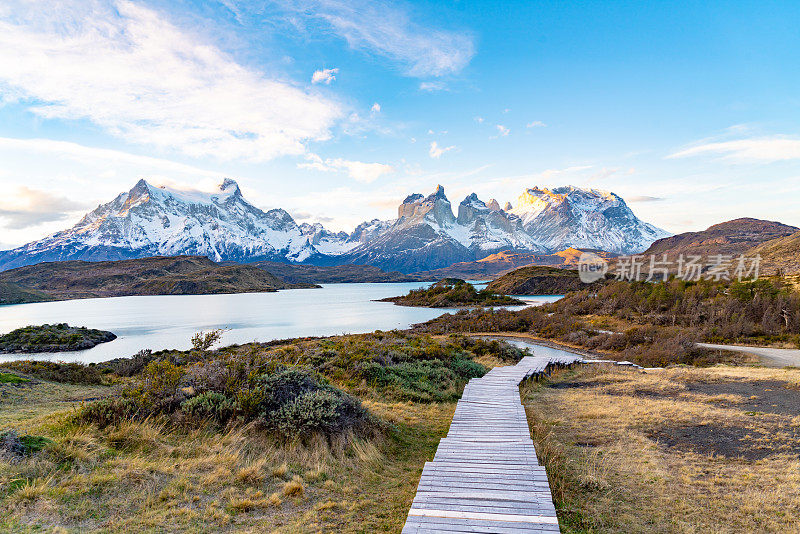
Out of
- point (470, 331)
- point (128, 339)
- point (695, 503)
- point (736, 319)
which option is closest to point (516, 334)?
point (470, 331)

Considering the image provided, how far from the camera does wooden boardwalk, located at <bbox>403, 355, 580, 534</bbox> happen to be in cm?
529

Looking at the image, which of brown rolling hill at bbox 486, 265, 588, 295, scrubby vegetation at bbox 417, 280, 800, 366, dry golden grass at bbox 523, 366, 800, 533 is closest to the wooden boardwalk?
dry golden grass at bbox 523, 366, 800, 533

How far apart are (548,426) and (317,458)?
678 cm

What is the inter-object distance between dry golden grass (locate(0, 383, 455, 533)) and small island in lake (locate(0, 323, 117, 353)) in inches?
1726

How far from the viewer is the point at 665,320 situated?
133 feet

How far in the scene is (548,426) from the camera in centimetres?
1152

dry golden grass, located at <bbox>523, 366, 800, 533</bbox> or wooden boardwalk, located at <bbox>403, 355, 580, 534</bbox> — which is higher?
wooden boardwalk, located at <bbox>403, 355, 580, 534</bbox>

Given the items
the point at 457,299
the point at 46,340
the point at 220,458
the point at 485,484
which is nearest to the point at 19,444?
the point at 220,458

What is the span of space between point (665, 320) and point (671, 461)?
125 ft

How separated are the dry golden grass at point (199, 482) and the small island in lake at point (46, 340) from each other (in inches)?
1726

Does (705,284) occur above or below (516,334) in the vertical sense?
above

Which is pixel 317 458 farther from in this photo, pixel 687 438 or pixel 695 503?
pixel 687 438

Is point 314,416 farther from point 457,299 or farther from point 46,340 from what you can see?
point 457,299

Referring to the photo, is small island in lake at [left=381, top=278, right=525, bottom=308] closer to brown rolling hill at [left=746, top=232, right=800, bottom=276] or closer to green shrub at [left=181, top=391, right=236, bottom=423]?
brown rolling hill at [left=746, top=232, right=800, bottom=276]
